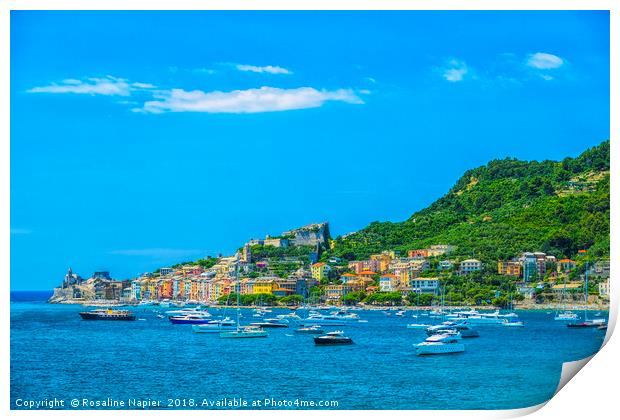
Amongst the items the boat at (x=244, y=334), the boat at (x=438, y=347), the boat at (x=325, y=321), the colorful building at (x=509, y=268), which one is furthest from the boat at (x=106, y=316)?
the boat at (x=438, y=347)

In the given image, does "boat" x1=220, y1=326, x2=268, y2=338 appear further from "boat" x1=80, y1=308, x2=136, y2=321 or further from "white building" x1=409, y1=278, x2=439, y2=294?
"white building" x1=409, y1=278, x2=439, y2=294

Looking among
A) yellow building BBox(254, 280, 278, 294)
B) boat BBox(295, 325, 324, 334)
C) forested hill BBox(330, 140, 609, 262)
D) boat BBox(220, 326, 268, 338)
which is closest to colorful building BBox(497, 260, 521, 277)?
forested hill BBox(330, 140, 609, 262)

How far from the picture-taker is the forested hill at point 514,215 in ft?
76.9

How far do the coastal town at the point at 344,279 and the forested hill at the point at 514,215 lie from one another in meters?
0.38

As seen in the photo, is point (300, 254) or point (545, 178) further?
point (300, 254)

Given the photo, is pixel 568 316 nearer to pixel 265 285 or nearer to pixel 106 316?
pixel 265 285

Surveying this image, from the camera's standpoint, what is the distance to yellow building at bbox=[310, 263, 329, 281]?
30.8m

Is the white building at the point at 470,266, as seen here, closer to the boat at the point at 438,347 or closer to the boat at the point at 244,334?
the boat at the point at 244,334

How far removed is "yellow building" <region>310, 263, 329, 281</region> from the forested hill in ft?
2.36

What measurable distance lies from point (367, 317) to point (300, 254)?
399 centimetres
